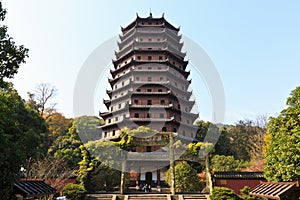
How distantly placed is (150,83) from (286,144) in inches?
723

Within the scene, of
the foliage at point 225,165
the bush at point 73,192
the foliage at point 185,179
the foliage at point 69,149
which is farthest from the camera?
the foliage at point 69,149

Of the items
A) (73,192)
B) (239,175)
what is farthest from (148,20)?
(73,192)

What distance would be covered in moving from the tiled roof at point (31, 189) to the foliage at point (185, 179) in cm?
1016

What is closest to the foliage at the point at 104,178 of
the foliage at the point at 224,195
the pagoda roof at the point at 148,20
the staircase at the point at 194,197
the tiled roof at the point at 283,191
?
the staircase at the point at 194,197

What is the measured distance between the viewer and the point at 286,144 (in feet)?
27.9

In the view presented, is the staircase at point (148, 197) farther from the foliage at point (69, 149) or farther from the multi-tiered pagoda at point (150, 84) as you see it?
the foliage at point (69, 149)

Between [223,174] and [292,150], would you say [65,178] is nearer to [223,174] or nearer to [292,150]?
[223,174]

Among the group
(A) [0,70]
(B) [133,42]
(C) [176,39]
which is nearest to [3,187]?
(A) [0,70]

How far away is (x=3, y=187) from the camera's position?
6957 millimetres

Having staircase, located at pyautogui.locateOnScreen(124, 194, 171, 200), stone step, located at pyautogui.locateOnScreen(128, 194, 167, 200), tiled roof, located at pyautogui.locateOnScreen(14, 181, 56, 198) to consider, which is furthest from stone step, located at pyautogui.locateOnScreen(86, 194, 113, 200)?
tiled roof, located at pyautogui.locateOnScreen(14, 181, 56, 198)

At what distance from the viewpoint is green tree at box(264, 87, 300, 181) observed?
313 inches

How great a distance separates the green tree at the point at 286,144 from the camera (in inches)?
313

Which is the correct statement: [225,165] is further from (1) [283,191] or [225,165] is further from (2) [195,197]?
(1) [283,191]

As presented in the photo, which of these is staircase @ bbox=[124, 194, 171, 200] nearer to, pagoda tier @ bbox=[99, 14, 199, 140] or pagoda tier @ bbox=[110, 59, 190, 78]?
pagoda tier @ bbox=[99, 14, 199, 140]
